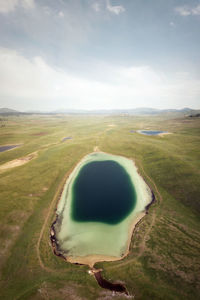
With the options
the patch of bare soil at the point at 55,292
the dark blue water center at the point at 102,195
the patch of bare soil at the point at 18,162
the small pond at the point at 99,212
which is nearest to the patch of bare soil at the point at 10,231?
the small pond at the point at 99,212

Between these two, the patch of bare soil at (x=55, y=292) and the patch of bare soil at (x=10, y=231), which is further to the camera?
the patch of bare soil at (x=10, y=231)

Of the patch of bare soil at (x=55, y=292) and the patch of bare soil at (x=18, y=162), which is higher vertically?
the patch of bare soil at (x=18, y=162)

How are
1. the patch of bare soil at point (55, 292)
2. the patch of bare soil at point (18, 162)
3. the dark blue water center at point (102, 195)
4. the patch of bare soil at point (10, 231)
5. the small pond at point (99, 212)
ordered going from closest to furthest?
1. the patch of bare soil at point (55, 292)
2. the patch of bare soil at point (10, 231)
3. the small pond at point (99, 212)
4. the dark blue water center at point (102, 195)
5. the patch of bare soil at point (18, 162)

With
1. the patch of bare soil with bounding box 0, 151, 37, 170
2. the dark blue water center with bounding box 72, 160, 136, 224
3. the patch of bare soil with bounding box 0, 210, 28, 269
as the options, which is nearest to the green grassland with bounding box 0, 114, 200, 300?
the patch of bare soil with bounding box 0, 210, 28, 269

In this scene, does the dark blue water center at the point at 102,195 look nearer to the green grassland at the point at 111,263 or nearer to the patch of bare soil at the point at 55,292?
the green grassland at the point at 111,263

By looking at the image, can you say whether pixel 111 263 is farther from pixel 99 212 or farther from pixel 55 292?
pixel 99 212

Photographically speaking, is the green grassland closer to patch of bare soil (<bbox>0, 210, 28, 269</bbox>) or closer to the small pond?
patch of bare soil (<bbox>0, 210, 28, 269</bbox>)

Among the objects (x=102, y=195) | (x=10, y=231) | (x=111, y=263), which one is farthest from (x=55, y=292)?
(x=102, y=195)

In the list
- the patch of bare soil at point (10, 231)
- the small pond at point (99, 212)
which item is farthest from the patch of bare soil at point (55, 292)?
the patch of bare soil at point (10, 231)

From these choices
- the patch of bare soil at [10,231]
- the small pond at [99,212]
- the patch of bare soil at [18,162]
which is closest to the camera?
the patch of bare soil at [10,231]
